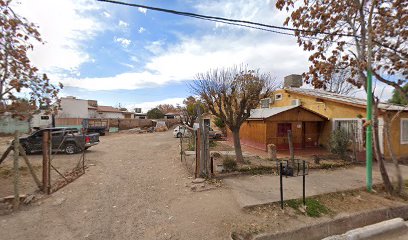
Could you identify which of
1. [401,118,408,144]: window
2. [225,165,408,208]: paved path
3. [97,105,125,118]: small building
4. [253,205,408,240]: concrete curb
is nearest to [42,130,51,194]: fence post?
[225,165,408,208]: paved path

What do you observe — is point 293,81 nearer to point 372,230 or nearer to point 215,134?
point 215,134

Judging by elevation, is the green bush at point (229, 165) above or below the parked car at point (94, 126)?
below

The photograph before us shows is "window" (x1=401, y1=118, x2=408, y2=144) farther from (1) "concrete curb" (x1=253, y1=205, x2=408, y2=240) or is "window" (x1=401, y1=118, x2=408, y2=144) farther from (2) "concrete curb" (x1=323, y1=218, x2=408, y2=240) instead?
(2) "concrete curb" (x1=323, y1=218, x2=408, y2=240)

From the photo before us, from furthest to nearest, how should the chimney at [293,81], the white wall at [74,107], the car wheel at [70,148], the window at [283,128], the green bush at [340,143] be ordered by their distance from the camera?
the white wall at [74,107], the chimney at [293,81], the window at [283,128], the car wheel at [70,148], the green bush at [340,143]

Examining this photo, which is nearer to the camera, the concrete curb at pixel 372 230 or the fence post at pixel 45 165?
the concrete curb at pixel 372 230

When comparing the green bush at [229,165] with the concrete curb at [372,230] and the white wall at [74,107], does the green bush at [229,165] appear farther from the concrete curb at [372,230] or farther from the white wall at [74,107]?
the white wall at [74,107]

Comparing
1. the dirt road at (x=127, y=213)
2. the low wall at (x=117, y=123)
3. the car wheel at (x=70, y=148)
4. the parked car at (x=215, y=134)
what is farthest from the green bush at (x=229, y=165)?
the low wall at (x=117, y=123)

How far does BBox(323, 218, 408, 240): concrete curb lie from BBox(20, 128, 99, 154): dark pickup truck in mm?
13712

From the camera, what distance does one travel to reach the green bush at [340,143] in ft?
38.1

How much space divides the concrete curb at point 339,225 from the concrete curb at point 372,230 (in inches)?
15.0

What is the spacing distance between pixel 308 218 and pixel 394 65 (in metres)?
6.10

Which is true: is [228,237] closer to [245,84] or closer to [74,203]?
[74,203]

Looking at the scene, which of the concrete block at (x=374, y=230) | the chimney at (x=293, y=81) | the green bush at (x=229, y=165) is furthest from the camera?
the chimney at (x=293, y=81)

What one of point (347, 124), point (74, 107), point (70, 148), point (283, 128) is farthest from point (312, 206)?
point (74, 107)
